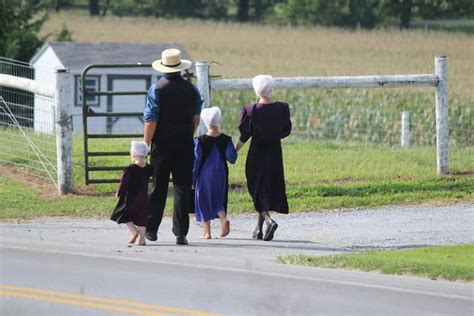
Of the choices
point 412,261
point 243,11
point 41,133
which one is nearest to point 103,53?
point 41,133

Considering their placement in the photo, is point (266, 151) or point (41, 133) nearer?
point (266, 151)

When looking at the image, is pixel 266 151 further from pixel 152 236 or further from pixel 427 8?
pixel 427 8

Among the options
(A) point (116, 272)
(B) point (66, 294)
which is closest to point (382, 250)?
(A) point (116, 272)

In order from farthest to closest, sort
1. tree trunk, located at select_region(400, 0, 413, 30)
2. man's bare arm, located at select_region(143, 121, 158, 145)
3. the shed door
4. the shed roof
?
tree trunk, located at select_region(400, 0, 413, 30)
the shed roof
the shed door
man's bare arm, located at select_region(143, 121, 158, 145)

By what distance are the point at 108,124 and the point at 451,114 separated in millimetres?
10439

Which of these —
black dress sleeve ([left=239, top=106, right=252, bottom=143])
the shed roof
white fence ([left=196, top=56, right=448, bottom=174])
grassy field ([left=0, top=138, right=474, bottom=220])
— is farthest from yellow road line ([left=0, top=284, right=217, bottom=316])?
the shed roof

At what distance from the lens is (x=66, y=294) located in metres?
11.2

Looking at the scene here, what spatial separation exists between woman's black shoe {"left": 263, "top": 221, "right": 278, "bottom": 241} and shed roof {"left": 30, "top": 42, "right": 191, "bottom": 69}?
26.3 metres

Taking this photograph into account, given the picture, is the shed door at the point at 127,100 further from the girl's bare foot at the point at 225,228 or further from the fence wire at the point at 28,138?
the girl's bare foot at the point at 225,228

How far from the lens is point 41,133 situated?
62.7 ft

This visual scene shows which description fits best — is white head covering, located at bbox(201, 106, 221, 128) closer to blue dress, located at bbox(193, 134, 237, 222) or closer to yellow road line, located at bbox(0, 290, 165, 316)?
blue dress, located at bbox(193, 134, 237, 222)

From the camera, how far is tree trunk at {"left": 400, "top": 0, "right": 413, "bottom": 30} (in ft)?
251

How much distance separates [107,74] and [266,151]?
24.9 m

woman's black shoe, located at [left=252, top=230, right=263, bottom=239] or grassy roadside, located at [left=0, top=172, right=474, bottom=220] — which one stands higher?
woman's black shoe, located at [left=252, top=230, right=263, bottom=239]
